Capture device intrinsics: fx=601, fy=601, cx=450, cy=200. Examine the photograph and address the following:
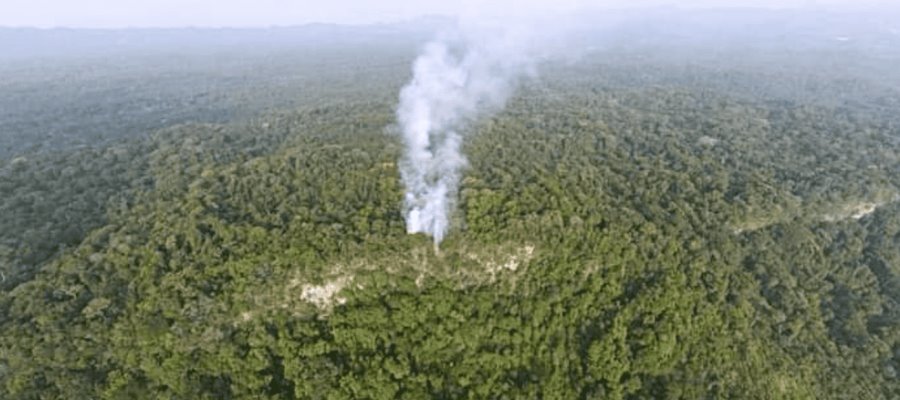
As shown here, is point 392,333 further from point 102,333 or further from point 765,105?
point 765,105

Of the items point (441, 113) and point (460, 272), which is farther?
point (441, 113)

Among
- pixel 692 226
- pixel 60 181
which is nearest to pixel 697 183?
pixel 692 226

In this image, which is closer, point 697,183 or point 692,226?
point 692,226

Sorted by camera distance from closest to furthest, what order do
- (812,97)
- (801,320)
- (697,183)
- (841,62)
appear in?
(801,320), (697,183), (812,97), (841,62)

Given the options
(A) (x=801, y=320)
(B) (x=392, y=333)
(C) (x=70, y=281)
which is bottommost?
(A) (x=801, y=320)
